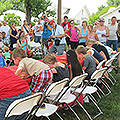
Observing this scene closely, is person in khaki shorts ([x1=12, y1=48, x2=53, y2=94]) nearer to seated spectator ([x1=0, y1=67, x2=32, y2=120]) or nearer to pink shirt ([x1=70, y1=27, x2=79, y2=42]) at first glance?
seated spectator ([x1=0, y1=67, x2=32, y2=120])

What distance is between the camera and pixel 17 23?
16.9 meters

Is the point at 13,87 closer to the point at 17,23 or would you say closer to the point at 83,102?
the point at 83,102

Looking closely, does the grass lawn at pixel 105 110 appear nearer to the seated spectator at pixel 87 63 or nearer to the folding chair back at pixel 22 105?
the seated spectator at pixel 87 63

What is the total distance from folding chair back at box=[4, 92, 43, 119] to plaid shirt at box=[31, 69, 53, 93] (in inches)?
25.3

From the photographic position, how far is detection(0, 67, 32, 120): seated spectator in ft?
6.63

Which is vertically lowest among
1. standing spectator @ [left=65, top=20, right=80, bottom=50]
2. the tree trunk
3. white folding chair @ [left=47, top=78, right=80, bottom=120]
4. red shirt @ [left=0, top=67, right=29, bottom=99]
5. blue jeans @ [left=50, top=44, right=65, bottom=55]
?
white folding chair @ [left=47, top=78, right=80, bottom=120]

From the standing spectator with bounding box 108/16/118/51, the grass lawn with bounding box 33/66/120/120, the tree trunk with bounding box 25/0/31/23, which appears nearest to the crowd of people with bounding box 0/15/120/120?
the standing spectator with bounding box 108/16/118/51

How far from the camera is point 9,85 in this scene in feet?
6.69

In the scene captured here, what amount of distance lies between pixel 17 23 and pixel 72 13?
98.9 ft

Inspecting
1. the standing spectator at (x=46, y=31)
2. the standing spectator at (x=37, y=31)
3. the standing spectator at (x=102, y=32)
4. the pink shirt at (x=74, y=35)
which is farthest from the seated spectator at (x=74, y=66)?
the standing spectator at (x=37, y=31)

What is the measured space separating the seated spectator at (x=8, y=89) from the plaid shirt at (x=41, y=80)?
0.54 metres

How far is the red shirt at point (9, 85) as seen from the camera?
2018mm

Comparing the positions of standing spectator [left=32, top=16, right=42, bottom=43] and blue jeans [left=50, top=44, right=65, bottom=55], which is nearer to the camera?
blue jeans [left=50, top=44, right=65, bottom=55]

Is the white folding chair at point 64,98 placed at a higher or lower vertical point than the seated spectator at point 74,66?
lower
